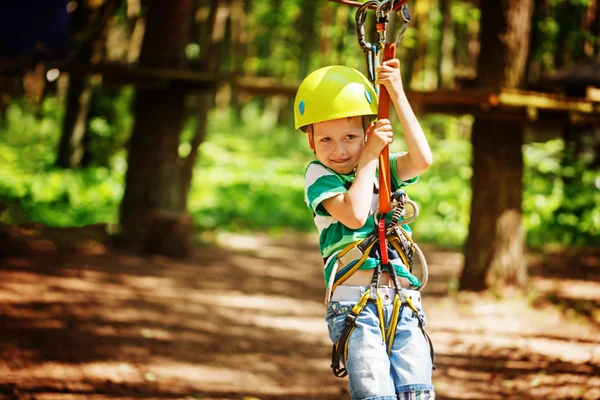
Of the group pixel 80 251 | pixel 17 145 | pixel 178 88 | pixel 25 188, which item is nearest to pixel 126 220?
pixel 80 251

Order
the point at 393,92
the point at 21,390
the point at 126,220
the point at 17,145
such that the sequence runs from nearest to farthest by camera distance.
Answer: the point at 393,92 < the point at 21,390 < the point at 126,220 < the point at 17,145

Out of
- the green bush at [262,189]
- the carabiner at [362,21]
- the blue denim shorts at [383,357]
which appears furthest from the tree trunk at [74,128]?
the blue denim shorts at [383,357]

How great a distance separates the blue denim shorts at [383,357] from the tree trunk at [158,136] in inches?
287

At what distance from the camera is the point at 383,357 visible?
8.70 ft

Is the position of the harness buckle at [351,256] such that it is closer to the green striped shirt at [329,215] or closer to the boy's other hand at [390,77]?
the green striped shirt at [329,215]

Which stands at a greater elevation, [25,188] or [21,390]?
[25,188]

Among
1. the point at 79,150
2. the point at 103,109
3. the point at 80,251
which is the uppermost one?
the point at 103,109

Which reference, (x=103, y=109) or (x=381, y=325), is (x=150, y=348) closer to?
(x=381, y=325)

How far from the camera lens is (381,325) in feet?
8.87

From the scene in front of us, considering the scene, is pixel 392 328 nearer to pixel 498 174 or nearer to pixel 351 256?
pixel 351 256

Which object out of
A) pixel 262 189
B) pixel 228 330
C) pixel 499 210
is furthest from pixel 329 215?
pixel 262 189

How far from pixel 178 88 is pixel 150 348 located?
4764mm

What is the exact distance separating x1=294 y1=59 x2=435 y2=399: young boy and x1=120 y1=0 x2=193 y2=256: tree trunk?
23.7 ft

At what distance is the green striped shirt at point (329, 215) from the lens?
8.89 feet
